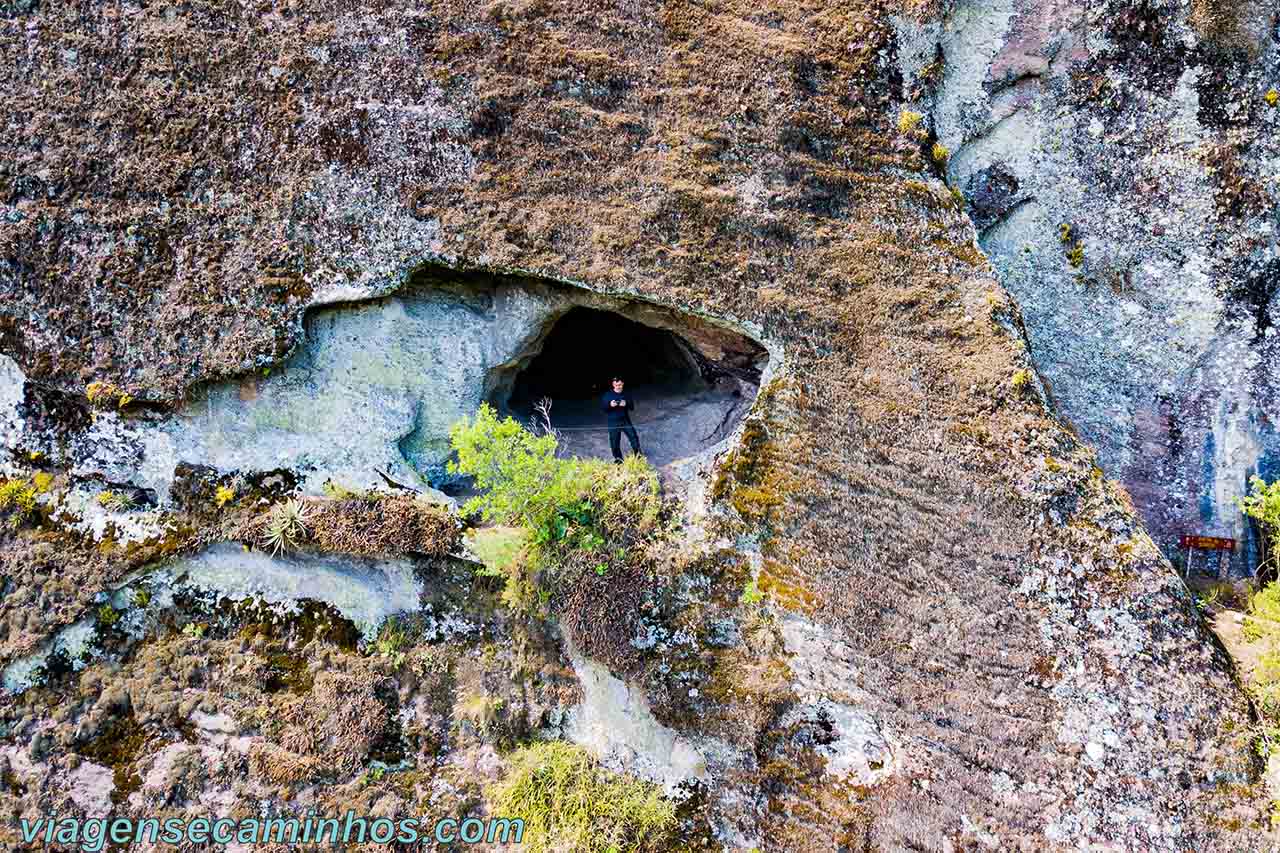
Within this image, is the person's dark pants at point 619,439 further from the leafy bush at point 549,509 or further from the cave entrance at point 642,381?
the leafy bush at point 549,509

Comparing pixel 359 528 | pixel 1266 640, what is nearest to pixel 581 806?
pixel 359 528

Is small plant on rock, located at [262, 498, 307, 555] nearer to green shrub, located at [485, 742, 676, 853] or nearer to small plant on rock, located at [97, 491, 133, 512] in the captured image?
small plant on rock, located at [97, 491, 133, 512]

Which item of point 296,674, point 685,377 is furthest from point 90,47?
point 685,377

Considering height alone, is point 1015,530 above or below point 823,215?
below

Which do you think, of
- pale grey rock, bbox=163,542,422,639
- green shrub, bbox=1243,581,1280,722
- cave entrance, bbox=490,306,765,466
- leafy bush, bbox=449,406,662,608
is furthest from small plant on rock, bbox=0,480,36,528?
green shrub, bbox=1243,581,1280,722

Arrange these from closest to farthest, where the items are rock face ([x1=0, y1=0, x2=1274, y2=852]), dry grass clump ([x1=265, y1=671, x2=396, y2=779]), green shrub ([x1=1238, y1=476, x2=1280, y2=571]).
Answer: rock face ([x1=0, y1=0, x2=1274, y2=852]), dry grass clump ([x1=265, y1=671, x2=396, y2=779]), green shrub ([x1=1238, y1=476, x2=1280, y2=571])

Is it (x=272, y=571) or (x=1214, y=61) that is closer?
(x=272, y=571)

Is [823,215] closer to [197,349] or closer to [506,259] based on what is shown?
[506,259]
